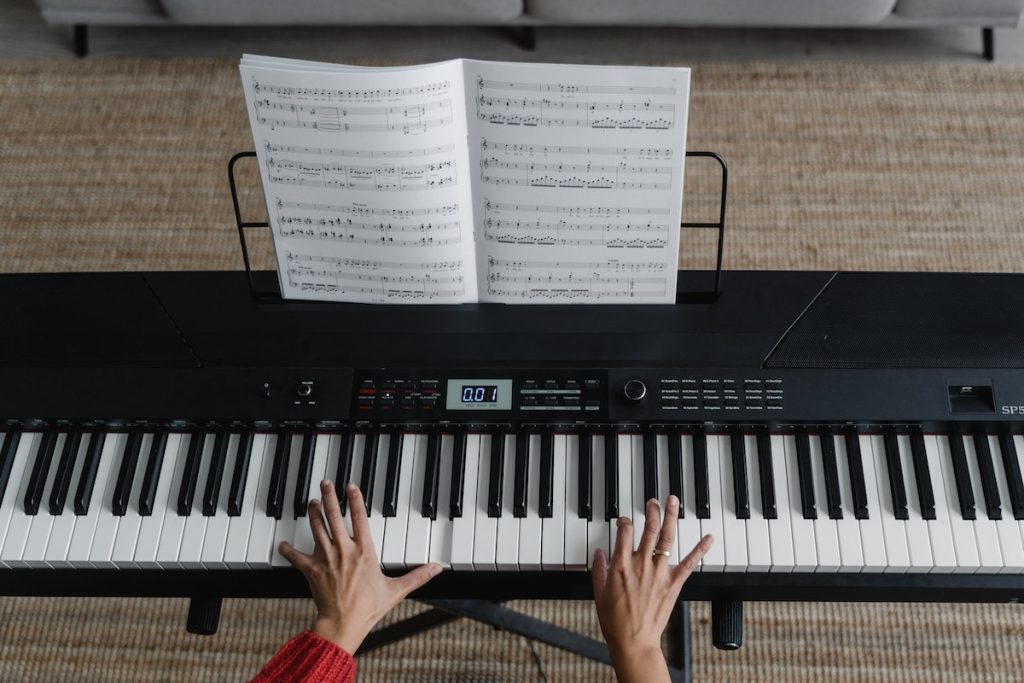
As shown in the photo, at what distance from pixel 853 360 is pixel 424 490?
0.71 metres

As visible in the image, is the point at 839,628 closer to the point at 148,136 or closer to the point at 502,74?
the point at 502,74

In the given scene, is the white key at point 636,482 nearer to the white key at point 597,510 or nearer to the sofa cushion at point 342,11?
the white key at point 597,510

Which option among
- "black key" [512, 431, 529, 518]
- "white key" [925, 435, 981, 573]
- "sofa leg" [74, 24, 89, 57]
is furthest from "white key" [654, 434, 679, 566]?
"sofa leg" [74, 24, 89, 57]

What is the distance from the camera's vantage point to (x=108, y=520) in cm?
144

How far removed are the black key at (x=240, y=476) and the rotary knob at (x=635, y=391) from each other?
0.62 m

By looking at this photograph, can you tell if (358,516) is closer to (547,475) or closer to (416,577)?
(416,577)

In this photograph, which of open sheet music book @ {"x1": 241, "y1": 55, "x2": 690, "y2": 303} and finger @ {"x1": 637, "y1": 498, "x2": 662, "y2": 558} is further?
finger @ {"x1": 637, "y1": 498, "x2": 662, "y2": 558}

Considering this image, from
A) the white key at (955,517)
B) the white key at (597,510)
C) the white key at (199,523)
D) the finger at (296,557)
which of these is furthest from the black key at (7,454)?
the white key at (955,517)

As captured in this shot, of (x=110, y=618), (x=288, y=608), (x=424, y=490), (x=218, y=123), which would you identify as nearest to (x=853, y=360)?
(x=424, y=490)

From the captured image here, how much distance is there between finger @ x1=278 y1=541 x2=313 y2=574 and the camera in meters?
1.36

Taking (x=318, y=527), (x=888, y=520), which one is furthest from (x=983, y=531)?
(x=318, y=527)

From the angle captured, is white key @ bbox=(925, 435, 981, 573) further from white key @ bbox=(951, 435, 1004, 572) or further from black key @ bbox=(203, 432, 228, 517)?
black key @ bbox=(203, 432, 228, 517)

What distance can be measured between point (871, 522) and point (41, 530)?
131 centimetres

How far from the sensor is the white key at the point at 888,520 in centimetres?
136
